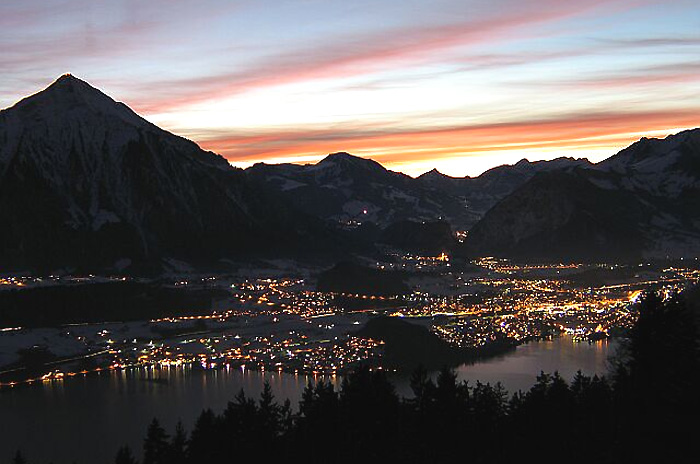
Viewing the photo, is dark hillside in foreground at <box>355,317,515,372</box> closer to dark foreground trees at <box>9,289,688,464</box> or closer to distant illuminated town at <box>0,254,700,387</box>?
distant illuminated town at <box>0,254,700,387</box>

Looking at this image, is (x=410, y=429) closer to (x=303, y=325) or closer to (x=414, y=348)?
(x=414, y=348)

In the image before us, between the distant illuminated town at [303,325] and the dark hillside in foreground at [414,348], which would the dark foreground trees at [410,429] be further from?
the distant illuminated town at [303,325]

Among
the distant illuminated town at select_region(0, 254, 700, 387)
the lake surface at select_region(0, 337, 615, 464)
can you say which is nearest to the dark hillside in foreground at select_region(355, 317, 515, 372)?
the distant illuminated town at select_region(0, 254, 700, 387)

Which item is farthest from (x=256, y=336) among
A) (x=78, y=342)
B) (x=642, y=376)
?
(x=642, y=376)

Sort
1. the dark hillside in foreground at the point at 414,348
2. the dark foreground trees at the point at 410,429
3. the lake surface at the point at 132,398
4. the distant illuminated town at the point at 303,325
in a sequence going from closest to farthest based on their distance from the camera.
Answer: the dark foreground trees at the point at 410,429 < the lake surface at the point at 132,398 < the dark hillside in foreground at the point at 414,348 < the distant illuminated town at the point at 303,325

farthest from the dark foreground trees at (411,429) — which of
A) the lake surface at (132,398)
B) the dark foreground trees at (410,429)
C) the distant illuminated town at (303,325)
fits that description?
the distant illuminated town at (303,325)

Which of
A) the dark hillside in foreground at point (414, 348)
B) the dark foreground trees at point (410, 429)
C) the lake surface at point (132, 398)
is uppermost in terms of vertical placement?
the dark foreground trees at point (410, 429)

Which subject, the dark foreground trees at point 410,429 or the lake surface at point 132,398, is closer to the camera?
the dark foreground trees at point 410,429
